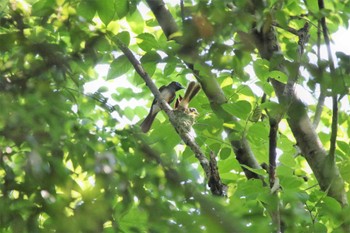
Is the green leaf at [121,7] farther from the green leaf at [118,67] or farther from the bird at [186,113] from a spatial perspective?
the bird at [186,113]

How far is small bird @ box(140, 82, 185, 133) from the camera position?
174 inches

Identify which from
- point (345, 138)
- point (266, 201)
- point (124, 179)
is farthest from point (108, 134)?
point (345, 138)

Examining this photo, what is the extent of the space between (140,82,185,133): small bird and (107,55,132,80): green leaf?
46 centimetres

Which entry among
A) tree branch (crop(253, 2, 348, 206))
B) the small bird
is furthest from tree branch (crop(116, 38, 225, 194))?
tree branch (crop(253, 2, 348, 206))

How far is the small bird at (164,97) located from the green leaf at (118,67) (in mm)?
462

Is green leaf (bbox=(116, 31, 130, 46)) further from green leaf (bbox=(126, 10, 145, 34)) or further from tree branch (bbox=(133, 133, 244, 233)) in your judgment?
tree branch (bbox=(133, 133, 244, 233))

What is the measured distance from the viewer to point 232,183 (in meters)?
4.35

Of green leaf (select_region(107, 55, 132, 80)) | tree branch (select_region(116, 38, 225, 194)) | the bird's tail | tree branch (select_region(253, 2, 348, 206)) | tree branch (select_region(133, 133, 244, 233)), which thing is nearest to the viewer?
tree branch (select_region(133, 133, 244, 233))

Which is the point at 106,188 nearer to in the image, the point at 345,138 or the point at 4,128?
the point at 4,128

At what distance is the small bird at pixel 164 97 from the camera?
442 cm

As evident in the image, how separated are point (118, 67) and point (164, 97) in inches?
25.6

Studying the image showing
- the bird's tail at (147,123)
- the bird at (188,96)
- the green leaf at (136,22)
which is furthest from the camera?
the bird's tail at (147,123)

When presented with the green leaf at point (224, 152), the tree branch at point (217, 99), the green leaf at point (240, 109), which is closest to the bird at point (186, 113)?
the tree branch at point (217, 99)

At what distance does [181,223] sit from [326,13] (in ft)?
4.77
